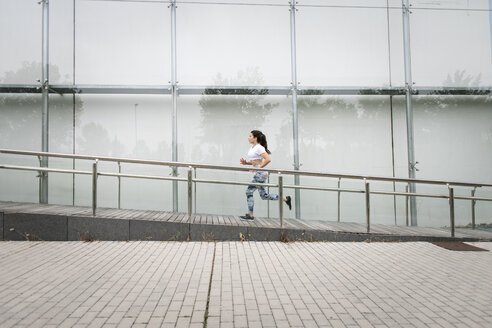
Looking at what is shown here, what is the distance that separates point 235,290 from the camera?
319cm

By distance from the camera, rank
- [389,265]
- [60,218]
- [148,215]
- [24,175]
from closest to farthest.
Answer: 1. [389,265]
2. [60,218]
3. [148,215]
4. [24,175]

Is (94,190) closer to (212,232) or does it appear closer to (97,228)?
(97,228)

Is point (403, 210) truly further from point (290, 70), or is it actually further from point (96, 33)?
point (96, 33)

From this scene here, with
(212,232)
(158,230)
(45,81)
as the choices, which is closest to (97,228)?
(158,230)

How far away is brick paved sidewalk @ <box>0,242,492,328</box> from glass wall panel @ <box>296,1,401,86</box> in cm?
481

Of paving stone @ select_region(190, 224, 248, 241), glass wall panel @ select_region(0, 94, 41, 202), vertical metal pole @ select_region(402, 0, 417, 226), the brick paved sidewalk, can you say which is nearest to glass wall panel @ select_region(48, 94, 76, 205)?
glass wall panel @ select_region(0, 94, 41, 202)

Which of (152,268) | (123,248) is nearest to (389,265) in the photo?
(152,268)

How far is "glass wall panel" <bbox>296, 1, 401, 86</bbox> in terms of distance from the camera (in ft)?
27.0

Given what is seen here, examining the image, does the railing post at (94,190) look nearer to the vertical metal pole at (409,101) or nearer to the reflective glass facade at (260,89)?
the reflective glass facade at (260,89)

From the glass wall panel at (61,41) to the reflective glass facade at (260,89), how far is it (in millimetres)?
26

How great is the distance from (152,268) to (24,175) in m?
5.16

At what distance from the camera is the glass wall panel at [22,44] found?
780 cm

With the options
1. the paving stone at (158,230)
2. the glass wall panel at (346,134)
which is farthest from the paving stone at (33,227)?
the glass wall panel at (346,134)

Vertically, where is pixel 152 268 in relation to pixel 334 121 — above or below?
below
